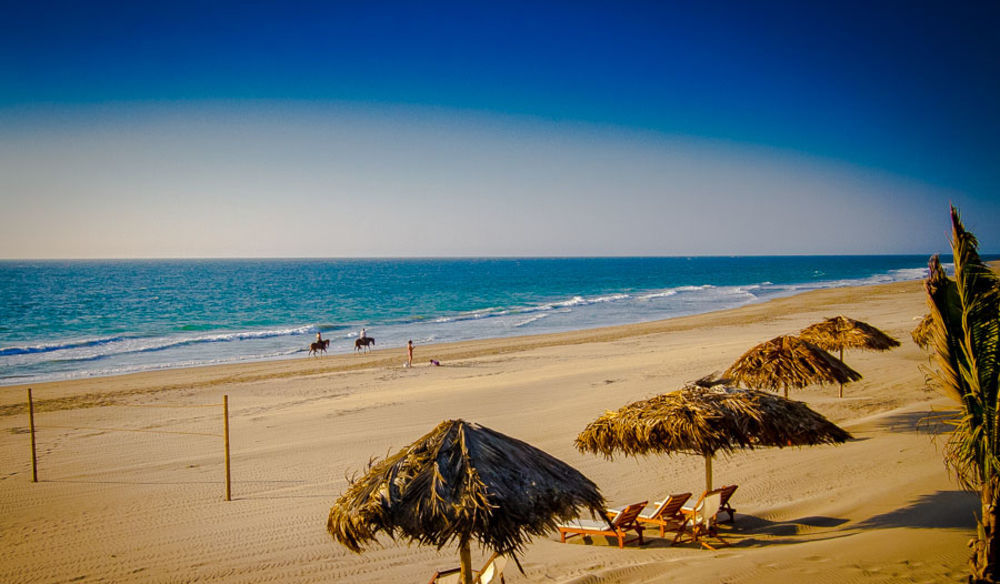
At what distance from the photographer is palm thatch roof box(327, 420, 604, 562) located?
492 centimetres

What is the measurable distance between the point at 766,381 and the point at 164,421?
15.0m

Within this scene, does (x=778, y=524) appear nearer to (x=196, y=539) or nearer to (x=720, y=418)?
(x=720, y=418)

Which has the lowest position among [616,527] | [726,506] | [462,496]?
[726,506]

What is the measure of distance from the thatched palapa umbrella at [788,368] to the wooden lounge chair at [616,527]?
3969 mm

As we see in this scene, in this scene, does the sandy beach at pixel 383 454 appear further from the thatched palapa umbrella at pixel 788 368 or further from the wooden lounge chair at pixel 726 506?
the thatched palapa umbrella at pixel 788 368

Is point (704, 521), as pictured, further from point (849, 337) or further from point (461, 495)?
point (849, 337)

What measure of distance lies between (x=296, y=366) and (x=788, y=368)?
2017cm

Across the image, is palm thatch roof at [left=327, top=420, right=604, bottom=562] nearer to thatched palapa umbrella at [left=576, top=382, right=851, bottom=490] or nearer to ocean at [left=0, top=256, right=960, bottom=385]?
thatched palapa umbrella at [left=576, top=382, right=851, bottom=490]

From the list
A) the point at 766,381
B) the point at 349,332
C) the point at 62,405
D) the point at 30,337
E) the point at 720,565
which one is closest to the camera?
the point at 720,565

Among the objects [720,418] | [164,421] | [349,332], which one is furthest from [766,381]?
[349,332]

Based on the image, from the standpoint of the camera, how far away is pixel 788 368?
34.5 ft

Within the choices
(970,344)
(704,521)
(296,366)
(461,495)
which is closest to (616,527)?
(704,521)

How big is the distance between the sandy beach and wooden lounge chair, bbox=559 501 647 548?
181 mm

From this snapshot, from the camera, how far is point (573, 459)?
10820 mm
